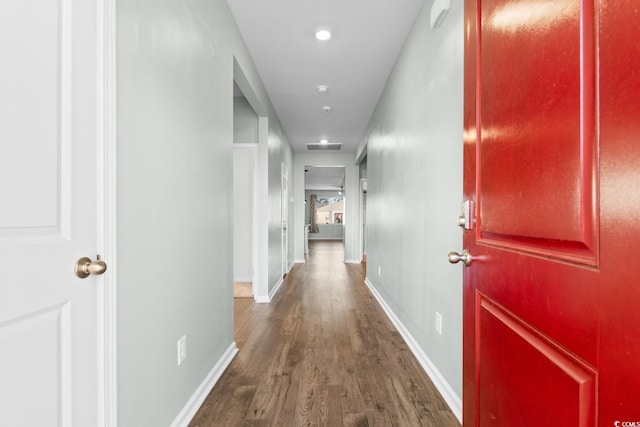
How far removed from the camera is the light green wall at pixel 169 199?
1155mm

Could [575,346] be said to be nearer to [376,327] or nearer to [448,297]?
[448,297]

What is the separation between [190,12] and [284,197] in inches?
158

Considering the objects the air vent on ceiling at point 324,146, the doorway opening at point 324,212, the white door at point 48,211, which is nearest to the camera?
the white door at point 48,211

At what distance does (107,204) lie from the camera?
3.38ft

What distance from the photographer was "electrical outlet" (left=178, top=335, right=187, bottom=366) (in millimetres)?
1549

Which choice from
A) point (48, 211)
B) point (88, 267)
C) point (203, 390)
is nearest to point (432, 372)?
point (203, 390)

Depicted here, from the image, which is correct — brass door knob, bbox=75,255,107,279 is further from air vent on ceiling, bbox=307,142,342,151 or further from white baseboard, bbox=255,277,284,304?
air vent on ceiling, bbox=307,142,342,151

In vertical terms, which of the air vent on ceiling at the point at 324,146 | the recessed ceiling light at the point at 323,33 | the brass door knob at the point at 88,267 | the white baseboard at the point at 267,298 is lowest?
the white baseboard at the point at 267,298

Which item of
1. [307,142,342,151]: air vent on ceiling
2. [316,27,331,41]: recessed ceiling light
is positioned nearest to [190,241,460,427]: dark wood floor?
[316,27,331,41]: recessed ceiling light

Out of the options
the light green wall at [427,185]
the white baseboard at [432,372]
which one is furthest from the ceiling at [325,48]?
the white baseboard at [432,372]

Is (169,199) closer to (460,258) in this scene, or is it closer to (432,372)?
(460,258)

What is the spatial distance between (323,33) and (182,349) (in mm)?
2483

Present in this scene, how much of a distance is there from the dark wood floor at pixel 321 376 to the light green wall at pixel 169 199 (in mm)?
259

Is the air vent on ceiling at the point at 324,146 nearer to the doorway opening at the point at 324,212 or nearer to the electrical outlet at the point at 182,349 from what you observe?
the electrical outlet at the point at 182,349
